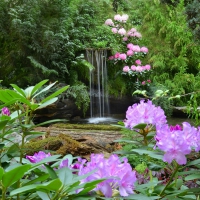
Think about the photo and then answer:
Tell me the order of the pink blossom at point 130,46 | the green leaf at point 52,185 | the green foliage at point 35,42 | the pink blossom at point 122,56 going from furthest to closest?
the pink blossom at point 130,46 < the pink blossom at point 122,56 < the green foliage at point 35,42 < the green leaf at point 52,185

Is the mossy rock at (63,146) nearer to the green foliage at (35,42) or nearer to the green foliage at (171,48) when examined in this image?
the green foliage at (35,42)

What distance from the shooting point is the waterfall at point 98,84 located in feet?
21.5

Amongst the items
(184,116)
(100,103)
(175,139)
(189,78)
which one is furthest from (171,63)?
(175,139)

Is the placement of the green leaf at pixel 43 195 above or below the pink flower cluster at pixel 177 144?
below

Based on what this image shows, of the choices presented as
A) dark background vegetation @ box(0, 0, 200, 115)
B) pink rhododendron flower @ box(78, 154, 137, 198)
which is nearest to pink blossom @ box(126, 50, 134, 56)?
dark background vegetation @ box(0, 0, 200, 115)

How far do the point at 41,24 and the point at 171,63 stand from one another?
3.40 metres

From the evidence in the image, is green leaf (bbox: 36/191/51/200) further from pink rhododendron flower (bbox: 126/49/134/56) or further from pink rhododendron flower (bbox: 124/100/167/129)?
pink rhododendron flower (bbox: 126/49/134/56)

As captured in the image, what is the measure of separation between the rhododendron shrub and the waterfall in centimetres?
24

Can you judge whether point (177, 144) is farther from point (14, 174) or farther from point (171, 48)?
point (171, 48)

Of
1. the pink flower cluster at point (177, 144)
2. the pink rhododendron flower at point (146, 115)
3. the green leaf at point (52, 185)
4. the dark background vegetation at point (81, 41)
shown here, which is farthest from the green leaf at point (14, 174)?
the dark background vegetation at point (81, 41)

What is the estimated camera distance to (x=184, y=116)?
6.52m

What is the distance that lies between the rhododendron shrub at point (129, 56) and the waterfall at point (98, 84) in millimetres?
243

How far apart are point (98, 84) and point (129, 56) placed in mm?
997

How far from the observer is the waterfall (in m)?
6.56
